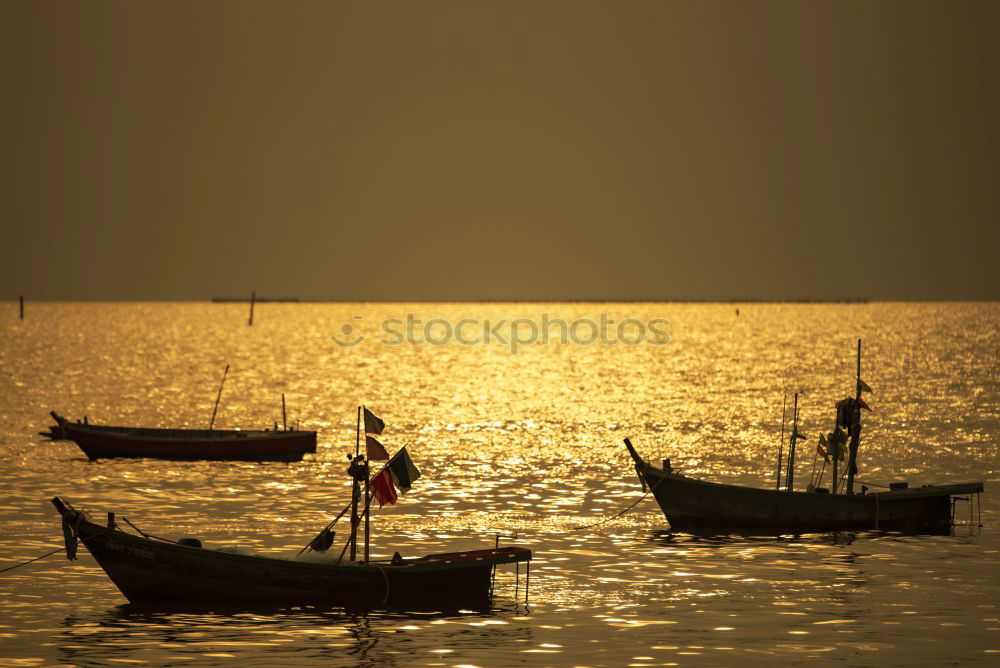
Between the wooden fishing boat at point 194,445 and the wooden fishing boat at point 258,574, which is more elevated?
the wooden fishing boat at point 194,445

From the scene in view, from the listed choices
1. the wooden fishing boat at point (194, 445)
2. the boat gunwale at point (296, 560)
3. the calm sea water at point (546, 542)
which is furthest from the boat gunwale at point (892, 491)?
the wooden fishing boat at point (194, 445)

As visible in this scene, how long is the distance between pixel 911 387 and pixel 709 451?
188ft

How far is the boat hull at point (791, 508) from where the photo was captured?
45375 mm

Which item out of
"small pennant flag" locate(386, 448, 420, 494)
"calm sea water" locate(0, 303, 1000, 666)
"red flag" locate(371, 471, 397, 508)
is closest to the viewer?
"calm sea water" locate(0, 303, 1000, 666)

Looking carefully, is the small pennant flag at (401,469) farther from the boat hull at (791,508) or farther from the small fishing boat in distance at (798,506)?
the boat hull at (791,508)

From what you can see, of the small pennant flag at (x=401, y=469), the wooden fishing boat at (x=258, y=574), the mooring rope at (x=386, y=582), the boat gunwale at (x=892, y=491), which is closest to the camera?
the wooden fishing boat at (x=258, y=574)

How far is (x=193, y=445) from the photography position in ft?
212

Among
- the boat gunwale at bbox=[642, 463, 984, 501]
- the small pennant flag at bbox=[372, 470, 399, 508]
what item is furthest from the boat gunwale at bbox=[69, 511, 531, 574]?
the boat gunwale at bbox=[642, 463, 984, 501]

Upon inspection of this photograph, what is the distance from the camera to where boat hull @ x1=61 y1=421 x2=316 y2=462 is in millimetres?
64750

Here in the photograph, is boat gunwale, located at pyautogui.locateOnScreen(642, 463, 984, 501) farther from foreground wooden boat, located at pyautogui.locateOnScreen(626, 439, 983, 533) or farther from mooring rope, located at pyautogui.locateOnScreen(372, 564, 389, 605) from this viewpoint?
mooring rope, located at pyautogui.locateOnScreen(372, 564, 389, 605)

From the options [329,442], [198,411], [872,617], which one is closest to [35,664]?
[872,617]

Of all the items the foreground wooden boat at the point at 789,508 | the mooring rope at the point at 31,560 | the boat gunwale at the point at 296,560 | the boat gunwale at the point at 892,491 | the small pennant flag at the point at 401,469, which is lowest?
the mooring rope at the point at 31,560

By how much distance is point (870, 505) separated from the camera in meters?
45.8

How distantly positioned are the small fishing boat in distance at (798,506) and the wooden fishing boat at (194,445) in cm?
2341
